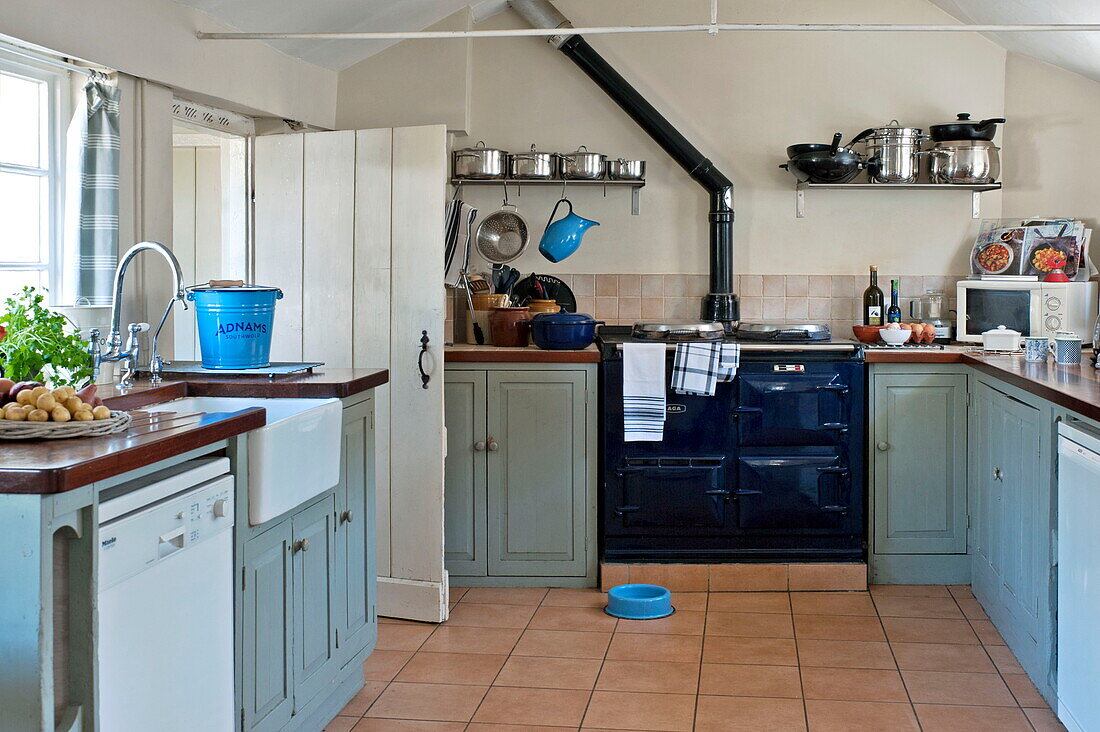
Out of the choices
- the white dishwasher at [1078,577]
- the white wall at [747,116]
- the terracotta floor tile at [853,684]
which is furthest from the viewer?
the white wall at [747,116]

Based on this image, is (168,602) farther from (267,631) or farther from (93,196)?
(93,196)

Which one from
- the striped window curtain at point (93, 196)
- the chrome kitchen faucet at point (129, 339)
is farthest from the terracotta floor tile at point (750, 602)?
the striped window curtain at point (93, 196)

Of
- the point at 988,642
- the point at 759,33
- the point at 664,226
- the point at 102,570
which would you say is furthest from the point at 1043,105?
the point at 102,570

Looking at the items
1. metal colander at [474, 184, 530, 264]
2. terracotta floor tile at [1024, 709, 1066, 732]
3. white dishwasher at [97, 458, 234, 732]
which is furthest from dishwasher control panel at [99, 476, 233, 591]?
metal colander at [474, 184, 530, 264]

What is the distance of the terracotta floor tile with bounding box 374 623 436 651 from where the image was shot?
369 cm

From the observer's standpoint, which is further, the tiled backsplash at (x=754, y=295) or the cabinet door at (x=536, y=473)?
the tiled backsplash at (x=754, y=295)

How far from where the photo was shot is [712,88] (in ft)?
16.5

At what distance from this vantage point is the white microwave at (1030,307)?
4.45 metres

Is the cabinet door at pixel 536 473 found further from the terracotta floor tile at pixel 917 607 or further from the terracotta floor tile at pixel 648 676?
the terracotta floor tile at pixel 917 607

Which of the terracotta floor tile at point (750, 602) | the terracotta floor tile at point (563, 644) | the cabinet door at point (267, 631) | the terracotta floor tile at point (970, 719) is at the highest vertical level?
the cabinet door at point (267, 631)

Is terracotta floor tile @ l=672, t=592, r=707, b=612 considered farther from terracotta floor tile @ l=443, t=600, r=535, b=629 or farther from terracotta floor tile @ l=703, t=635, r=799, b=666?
terracotta floor tile @ l=443, t=600, r=535, b=629

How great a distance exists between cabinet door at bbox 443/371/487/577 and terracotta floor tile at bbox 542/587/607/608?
31 cm

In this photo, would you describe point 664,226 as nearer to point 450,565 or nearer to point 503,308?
point 503,308

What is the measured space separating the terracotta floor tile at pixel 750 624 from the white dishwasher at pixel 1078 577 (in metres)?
1.08
